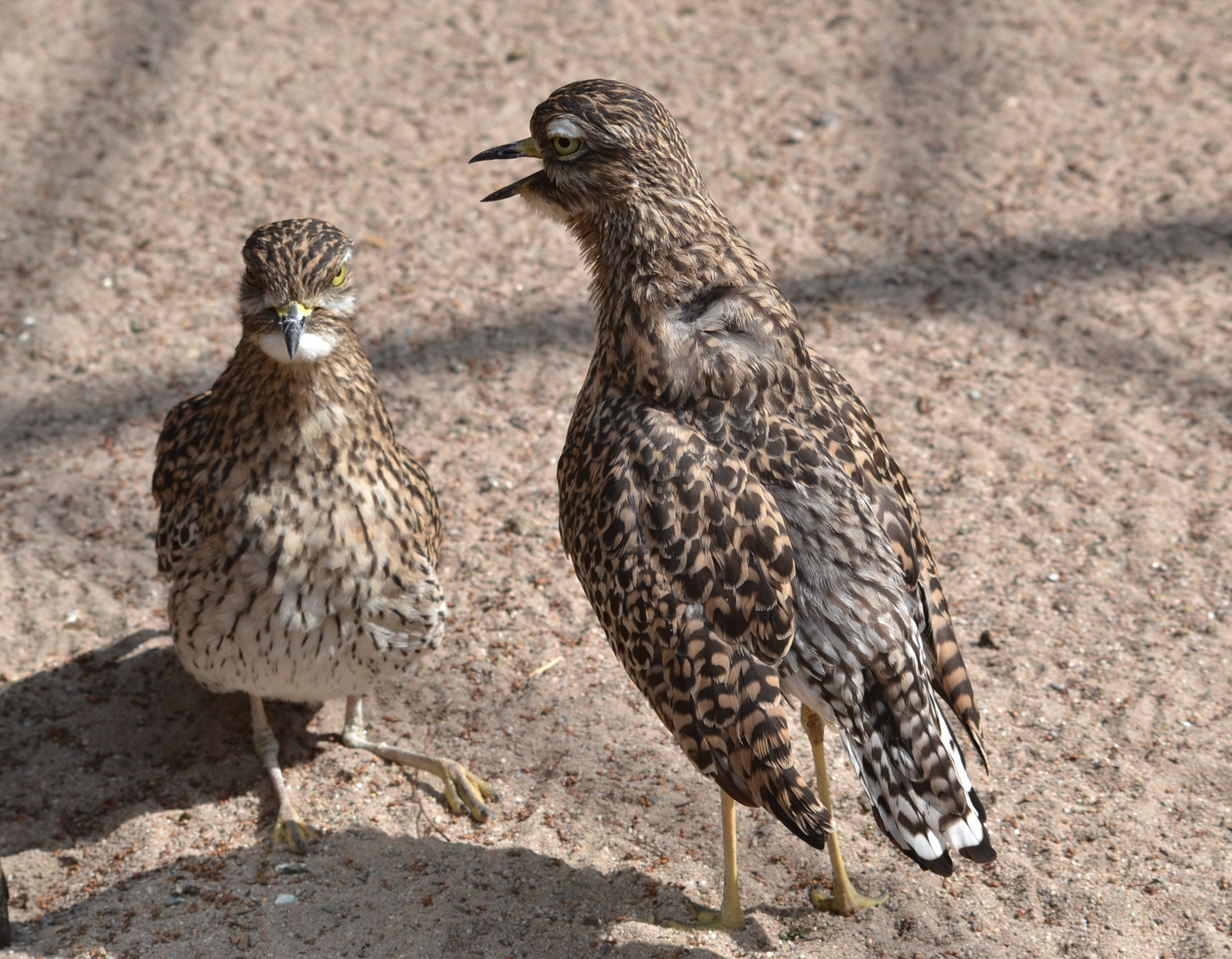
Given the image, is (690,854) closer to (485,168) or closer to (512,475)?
(512,475)

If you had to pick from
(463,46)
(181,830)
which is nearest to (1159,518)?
(181,830)

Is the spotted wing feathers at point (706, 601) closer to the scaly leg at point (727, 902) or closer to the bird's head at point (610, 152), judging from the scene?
the scaly leg at point (727, 902)

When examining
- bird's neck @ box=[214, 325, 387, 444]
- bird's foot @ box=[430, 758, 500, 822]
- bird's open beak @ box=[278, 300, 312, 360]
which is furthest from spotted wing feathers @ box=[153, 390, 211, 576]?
bird's foot @ box=[430, 758, 500, 822]

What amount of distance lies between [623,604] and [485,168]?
4.25 metres

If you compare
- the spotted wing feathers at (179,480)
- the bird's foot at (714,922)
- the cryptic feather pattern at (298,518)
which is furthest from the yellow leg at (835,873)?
the spotted wing feathers at (179,480)

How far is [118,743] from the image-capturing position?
4.36 metres

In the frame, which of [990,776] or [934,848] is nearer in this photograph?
[934,848]

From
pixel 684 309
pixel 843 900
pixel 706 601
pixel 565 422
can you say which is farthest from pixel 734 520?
pixel 565 422

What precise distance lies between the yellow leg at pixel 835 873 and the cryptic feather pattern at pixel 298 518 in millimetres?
1221

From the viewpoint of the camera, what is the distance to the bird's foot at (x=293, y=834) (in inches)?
153

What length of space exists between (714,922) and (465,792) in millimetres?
927

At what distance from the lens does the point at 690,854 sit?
3893 millimetres

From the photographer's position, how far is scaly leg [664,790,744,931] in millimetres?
3533

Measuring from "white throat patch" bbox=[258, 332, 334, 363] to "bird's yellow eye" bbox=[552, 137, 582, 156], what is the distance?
0.89m
